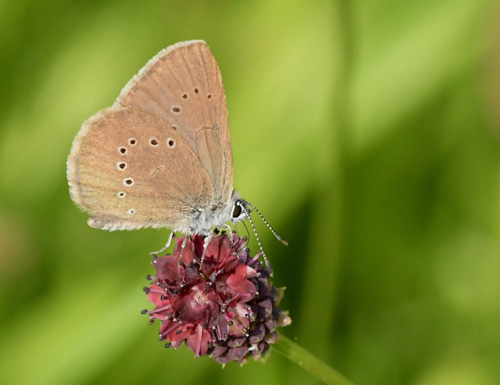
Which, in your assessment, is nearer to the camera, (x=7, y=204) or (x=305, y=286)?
(x=305, y=286)

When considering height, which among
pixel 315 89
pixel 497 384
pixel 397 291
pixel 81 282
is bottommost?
pixel 497 384

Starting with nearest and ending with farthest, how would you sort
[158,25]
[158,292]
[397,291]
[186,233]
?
1. [158,292]
2. [186,233]
3. [397,291]
4. [158,25]

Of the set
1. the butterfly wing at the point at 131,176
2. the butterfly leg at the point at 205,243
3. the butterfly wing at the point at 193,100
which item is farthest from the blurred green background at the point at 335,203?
the butterfly leg at the point at 205,243

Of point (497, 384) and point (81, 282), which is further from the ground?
point (81, 282)

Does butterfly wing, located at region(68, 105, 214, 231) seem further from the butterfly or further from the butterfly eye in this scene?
the butterfly eye

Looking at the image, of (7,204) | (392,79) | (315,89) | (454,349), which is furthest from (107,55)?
(454,349)

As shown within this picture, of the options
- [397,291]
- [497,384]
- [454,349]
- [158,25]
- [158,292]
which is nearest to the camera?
[158,292]

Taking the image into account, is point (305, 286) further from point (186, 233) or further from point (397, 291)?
point (186, 233)

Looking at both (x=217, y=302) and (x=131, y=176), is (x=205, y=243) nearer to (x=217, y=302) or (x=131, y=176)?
(x=217, y=302)
